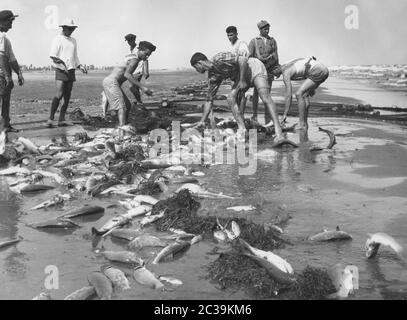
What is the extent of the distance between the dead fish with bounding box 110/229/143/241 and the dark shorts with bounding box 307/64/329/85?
27.2 ft

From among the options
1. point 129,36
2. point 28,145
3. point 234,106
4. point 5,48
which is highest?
point 129,36

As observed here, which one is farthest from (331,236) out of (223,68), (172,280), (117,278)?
(223,68)

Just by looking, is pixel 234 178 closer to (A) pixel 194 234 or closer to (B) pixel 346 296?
(A) pixel 194 234

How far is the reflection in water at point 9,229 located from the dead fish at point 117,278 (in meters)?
0.82

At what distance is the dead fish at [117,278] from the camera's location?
13.4ft

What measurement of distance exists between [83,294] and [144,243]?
1251 mm

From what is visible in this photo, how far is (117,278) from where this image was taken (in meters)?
4.16

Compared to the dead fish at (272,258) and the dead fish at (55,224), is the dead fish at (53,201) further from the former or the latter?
the dead fish at (272,258)

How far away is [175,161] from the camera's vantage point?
360 inches

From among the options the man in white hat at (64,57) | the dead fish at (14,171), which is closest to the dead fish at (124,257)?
the dead fish at (14,171)

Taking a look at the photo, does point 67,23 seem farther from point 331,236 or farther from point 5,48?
point 331,236

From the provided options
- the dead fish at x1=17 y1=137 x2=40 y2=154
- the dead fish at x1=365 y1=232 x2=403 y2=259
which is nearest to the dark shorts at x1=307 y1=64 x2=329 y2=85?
the dead fish at x1=17 y1=137 x2=40 y2=154

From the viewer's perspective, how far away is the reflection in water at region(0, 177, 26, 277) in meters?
4.50

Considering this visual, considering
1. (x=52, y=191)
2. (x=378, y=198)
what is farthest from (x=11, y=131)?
(x=378, y=198)
